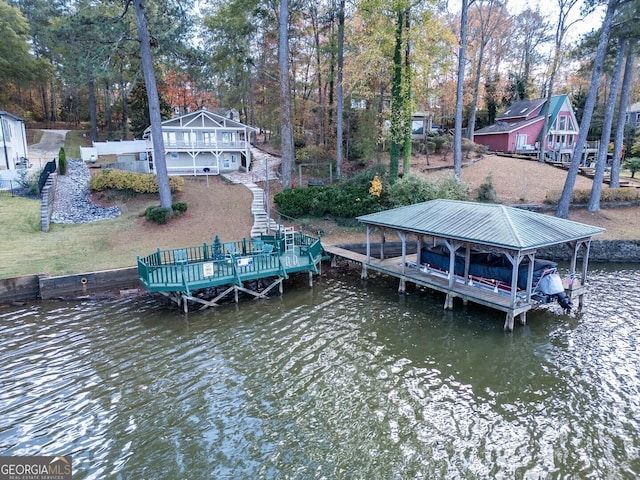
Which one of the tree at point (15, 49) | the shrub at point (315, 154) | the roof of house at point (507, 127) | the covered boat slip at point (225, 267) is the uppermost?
the tree at point (15, 49)

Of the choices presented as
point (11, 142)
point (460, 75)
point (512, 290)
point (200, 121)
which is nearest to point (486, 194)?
point (460, 75)

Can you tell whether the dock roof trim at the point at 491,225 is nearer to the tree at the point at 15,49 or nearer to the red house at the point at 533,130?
the red house at the point at 533,130

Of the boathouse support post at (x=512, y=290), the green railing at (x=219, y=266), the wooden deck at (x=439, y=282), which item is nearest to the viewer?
the boathouse support post at (x=512, y=290)

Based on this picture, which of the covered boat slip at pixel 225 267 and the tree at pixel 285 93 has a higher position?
the tree at pixel 285 93

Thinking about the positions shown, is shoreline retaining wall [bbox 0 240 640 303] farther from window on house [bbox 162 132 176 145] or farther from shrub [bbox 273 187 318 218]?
window on house [bbox 162 132 176 145]

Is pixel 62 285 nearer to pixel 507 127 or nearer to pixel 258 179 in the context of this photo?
pixel 258 179

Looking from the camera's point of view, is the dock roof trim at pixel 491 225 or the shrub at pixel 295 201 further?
the shrub at pixel 295 201

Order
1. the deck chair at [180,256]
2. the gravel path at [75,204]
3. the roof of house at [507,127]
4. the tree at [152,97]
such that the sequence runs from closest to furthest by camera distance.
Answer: the deck chair at [180,256] < the tree at [152,97] < the gravel path at [75,204] < the roof of house at [507,127]

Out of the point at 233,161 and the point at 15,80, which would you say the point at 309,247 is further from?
the point at 15,80

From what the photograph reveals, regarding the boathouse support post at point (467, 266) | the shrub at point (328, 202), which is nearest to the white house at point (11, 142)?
the shrub at point (328, 202)
